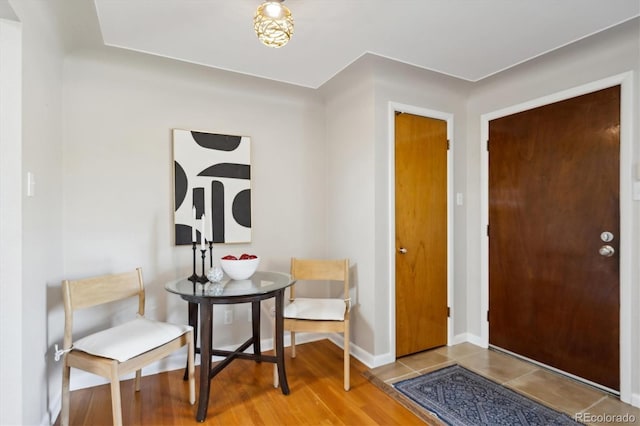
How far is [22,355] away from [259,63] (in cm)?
211

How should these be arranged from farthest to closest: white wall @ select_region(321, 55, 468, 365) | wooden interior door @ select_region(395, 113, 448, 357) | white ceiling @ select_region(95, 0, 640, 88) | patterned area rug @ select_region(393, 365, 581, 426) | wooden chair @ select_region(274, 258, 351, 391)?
wooden interior door @ select_region(395, 113, 448, 357)
white wall @ select_region(321, 55, 468, 365)
wooden chair @ select_region(274, 258, 351, 391)
patterned area rug @ select_region(393, 365, 581, 426)
white ceiling @ select_region(95, 0, 640, 88)

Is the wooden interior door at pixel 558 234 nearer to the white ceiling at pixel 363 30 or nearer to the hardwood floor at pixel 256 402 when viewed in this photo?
the white ceiling at pixel 363 30

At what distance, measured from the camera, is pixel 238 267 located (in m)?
2.24

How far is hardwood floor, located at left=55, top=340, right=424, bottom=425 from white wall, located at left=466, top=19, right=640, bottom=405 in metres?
1.39

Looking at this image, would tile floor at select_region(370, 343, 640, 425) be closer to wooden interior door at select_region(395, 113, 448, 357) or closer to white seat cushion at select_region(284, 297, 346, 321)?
wooden interior door at select_region(395, 113, 448, 357)

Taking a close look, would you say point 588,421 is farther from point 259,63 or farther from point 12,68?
point 12,68

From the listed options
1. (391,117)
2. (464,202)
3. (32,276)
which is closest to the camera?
(32,276)

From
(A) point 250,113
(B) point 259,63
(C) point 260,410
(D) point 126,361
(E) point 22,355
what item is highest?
(B) point 259,63

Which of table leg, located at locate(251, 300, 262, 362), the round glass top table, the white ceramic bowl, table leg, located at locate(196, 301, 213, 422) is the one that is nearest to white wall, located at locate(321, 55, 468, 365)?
the round glass top table

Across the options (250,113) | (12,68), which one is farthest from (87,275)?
(250,113)

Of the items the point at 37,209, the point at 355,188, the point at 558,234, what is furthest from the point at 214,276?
the point at 558,234

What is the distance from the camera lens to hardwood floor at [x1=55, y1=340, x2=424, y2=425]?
193 cm

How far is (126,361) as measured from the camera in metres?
1.71

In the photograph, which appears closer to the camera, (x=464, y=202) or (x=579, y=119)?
(x=579, y=119)
